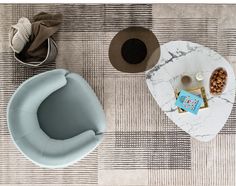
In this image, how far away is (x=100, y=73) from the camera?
238 cm

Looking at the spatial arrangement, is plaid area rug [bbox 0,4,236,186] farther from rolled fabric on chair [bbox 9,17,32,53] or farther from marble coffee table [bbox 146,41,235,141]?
rolled fabric on chair [bbox 9,17,32,53]

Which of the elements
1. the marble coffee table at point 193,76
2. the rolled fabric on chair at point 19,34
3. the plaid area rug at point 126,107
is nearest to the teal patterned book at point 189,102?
the marble coffee table at point 193,76

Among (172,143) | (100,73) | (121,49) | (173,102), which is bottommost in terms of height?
(172,143)

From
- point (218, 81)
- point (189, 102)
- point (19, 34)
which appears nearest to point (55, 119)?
point (19, 34)

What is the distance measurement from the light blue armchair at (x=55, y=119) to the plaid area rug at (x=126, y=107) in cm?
33

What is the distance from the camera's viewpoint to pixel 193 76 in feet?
6.96

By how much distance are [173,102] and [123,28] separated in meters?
0.60

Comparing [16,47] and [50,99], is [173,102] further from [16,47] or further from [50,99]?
[16,47]

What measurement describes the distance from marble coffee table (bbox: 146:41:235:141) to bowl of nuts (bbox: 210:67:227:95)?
2 centimetres

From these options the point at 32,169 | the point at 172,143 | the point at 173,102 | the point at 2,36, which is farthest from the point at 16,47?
the point at 172,143

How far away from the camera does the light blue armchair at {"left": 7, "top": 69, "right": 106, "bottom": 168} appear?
1735 millimetres

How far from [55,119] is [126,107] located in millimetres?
531

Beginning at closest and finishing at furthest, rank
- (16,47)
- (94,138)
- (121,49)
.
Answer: (94,138) → (16,47) → (121,49)

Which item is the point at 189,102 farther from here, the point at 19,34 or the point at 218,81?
the point at 19,34
